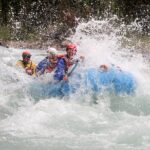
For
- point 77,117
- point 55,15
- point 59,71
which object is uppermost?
point 55,15

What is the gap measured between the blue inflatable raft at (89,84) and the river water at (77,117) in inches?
4.3

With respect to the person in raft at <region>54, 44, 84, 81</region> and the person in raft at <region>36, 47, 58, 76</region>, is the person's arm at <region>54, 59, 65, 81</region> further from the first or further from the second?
the person in raft at <region>36, 47, 58, 76</region>

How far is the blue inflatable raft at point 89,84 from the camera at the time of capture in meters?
9.42

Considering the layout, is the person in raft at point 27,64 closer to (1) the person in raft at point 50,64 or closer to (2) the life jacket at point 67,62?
(1) the person in raft at point 50,64

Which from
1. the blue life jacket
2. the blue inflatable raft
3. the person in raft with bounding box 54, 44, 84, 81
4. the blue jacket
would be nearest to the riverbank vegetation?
the blue jacket

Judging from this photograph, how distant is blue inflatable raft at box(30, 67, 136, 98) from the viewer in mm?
9422

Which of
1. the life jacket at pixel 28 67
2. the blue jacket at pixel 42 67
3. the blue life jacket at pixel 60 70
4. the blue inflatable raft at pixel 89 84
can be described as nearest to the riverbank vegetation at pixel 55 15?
the life jacket at pixel 28 67

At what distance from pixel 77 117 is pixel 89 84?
1.26 meters

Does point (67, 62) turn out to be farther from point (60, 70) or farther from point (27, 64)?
point (27, 64)

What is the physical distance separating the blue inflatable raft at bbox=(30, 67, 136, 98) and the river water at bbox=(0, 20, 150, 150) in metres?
0.11

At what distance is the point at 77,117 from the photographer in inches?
331

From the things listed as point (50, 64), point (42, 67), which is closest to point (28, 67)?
point (42, 67)

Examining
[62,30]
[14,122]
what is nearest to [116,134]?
[14,122]

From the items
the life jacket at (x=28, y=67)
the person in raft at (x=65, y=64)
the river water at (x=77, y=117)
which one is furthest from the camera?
the life jacket at (x=28, y=67)
